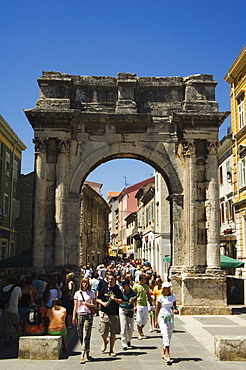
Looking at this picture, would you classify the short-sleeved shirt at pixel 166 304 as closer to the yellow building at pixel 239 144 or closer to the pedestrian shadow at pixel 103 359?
the pedestrian shadow at pixel 103 359

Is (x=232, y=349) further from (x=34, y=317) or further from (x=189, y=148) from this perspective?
(x=189, y=148)

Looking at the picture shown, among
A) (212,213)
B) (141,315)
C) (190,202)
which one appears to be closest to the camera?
(141,315)

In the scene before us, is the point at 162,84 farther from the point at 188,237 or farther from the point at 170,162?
the point at 188,237

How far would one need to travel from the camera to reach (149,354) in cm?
1005

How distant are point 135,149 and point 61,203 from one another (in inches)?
142

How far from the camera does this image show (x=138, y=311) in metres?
11.7

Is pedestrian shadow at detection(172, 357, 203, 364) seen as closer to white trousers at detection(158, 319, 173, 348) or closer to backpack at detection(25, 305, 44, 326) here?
white trousers at detection(158, 319, 173, 348)

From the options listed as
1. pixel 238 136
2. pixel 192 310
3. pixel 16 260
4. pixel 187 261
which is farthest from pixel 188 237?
pixel 238 136

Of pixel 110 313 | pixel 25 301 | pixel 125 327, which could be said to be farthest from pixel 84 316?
pixel 25 301

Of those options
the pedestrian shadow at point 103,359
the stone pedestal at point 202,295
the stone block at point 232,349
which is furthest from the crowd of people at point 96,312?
the stone pedestal at point 202,295

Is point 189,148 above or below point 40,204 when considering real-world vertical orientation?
above

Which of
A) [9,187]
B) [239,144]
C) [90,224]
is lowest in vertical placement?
[90,224]

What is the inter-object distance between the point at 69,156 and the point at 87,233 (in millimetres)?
19819

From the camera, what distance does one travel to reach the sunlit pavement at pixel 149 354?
356 inches
